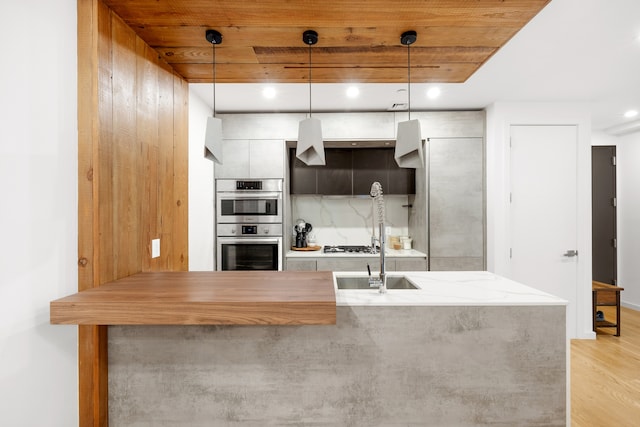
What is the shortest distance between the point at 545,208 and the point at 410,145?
9.08 feet

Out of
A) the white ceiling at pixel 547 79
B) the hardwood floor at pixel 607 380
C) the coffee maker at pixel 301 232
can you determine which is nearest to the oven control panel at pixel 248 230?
the coffee maker at pixel 301 232

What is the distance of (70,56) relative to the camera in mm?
1485

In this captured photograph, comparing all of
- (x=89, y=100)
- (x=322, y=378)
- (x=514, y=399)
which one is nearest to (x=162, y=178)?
(x=89, y=100)

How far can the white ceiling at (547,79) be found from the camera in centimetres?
212

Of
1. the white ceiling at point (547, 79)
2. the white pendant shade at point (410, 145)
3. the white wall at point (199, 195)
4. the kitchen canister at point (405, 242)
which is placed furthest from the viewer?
the kitchen canister at point (405, 242)

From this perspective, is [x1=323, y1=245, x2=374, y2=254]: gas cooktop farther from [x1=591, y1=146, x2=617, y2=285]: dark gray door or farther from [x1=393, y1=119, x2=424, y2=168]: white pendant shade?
[x1=591, y1=146, x2=617, y2=285]: dark gray door

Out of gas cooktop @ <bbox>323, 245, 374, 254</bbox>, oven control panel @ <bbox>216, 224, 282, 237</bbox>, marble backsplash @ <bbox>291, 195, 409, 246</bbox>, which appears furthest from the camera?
A: marble backsplash @ <bbox>291, 195, 409, 246</bbox>

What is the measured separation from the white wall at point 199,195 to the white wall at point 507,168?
308 cm

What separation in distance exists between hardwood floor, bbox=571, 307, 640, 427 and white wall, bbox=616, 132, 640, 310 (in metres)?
1.03

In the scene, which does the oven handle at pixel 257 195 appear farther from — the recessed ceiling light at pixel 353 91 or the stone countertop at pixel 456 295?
the stone countertop at pixel 456 295

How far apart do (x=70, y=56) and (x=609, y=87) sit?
14.0 ft

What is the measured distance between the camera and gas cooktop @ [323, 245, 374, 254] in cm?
400

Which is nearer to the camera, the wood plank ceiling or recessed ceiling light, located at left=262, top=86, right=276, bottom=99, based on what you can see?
the wood plank ceiling

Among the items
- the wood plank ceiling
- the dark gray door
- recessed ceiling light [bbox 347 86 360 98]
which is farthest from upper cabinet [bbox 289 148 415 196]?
the dark gray door
